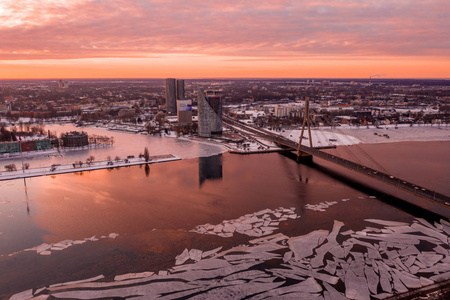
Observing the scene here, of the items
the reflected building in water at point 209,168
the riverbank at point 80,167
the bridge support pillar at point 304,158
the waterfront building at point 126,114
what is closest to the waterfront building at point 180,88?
the waterfront building at point 126,114

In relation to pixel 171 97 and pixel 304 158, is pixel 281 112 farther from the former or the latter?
pixel 304 158

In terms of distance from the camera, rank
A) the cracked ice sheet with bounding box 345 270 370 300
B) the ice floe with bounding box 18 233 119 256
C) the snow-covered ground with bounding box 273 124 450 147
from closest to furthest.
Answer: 1. the cracked ice sheet with bounding box 345 270 370 300
2. the ice floe with bounding box 18 233 119 256
3. the snow-covered ground with bounding box 273 124 450 147

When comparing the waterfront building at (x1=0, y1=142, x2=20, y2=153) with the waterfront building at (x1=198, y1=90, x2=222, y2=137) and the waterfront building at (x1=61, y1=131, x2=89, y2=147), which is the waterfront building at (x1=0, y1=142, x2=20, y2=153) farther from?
the waterfront building at (x1=198, y1=90, x2=222, y2=137)

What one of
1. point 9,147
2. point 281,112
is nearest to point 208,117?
point 9,147

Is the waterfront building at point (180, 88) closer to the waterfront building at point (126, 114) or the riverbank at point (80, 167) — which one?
the waterfront building at point (126, 114)

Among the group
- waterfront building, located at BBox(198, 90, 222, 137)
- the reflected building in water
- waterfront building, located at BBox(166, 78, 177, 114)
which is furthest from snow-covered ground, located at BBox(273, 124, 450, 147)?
waterfront building, located at BBox(166, 78, 177, 114)

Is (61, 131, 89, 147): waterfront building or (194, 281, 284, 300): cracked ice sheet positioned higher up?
(61, 131, 89, 147): waterfront building

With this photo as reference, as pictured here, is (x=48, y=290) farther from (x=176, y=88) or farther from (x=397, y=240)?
(x=176, y=88)
